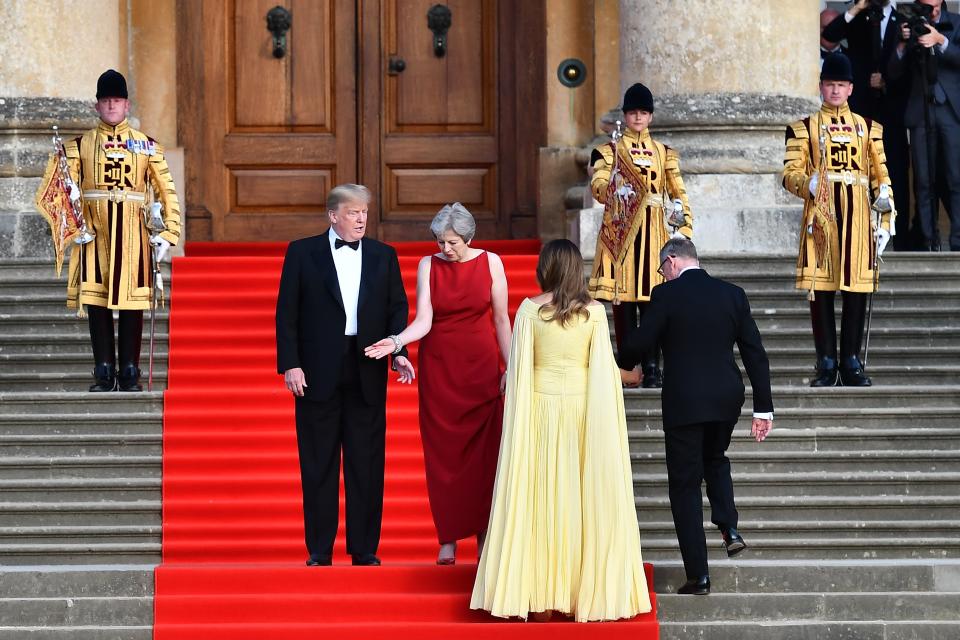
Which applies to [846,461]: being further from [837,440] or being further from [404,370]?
[404,370]

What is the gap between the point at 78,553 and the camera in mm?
9812

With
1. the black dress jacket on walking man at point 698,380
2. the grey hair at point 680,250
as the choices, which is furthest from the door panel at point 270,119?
the black dress jacket on walking man at point 698,380

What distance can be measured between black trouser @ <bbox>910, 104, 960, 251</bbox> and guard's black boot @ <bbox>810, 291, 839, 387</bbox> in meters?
2.21

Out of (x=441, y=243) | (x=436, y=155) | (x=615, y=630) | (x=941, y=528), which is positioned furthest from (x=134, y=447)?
(x=436, y=155)

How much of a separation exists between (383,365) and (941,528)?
9.14 ft

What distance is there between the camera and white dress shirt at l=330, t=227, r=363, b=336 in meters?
9.26

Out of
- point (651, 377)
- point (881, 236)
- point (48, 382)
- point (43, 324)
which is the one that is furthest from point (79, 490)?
point (881, 236)

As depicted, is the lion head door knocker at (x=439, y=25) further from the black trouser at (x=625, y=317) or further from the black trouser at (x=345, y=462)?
the black trouser at (x=345, y=462)

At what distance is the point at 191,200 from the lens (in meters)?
14.8

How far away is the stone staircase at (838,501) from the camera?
8.98 meters

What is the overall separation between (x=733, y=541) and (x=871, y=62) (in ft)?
18.4

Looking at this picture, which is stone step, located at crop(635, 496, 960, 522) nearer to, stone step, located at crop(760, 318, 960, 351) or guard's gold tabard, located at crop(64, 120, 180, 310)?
stone step, located at crop(760, 318, 960, 351)

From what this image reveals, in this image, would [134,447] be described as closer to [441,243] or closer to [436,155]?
[441,243]

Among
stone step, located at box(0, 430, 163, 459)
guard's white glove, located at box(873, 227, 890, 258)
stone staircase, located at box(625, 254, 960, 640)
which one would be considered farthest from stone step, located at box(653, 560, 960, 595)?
stone step, located at box(0, 430, 163, 459)
